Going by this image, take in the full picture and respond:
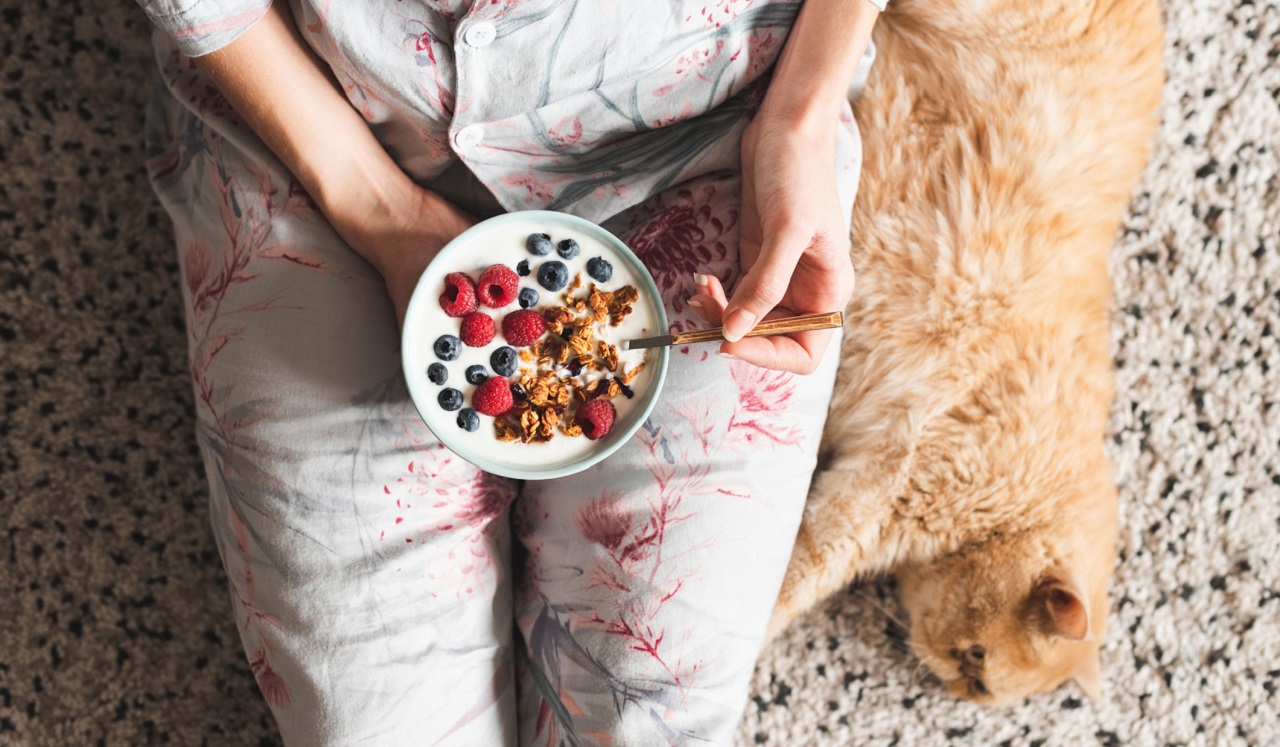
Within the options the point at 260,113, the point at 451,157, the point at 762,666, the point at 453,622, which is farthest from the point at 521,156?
the point at 762,666

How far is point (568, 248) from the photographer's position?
67 cm

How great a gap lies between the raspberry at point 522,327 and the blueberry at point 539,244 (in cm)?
5

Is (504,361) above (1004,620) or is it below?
above

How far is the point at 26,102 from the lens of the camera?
1055mm

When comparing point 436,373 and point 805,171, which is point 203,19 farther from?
point 805,171

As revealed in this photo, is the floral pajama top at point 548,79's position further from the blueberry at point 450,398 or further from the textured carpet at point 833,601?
the textured carpet at point 833,601

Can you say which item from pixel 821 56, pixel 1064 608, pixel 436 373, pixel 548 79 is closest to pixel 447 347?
pixel 436 373

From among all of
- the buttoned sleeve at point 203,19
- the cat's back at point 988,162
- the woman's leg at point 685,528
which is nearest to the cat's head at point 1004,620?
the cat's back at point 988,162

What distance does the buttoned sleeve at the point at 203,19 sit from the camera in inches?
23.6

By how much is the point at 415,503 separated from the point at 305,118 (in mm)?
335

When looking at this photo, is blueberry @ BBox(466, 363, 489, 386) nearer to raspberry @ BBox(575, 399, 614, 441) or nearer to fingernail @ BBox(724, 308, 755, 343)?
raspberry @ BBox(575, 399, 614, 441)

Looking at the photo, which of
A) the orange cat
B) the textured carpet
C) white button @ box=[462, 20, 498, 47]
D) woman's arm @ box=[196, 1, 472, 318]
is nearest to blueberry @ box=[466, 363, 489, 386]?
woman's arm @ box=[196, 1, 472, 318]

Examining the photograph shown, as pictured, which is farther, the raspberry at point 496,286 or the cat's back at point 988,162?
the cat's back at point 988,162

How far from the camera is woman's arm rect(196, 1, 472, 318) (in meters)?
0.67
